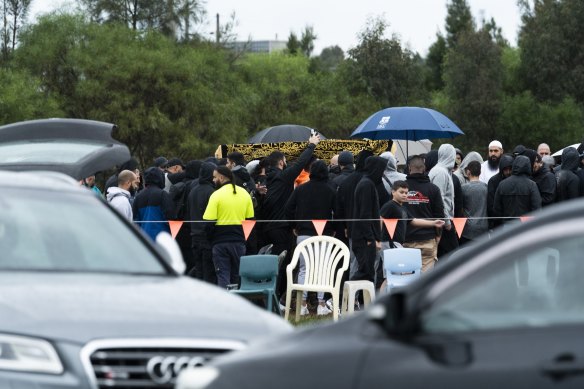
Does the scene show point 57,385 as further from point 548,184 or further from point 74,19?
point 74,19

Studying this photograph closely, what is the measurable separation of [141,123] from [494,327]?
159ft

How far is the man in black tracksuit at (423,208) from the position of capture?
15750mm

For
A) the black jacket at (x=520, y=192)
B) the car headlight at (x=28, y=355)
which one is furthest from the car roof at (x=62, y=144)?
the black jacket at (x=520, y=192)

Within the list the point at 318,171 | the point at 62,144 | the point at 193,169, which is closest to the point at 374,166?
the point at 318,171

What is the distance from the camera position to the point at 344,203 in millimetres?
16312

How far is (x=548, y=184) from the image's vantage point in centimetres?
1684

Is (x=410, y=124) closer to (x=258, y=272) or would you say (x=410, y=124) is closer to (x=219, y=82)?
(x=258, y=272)

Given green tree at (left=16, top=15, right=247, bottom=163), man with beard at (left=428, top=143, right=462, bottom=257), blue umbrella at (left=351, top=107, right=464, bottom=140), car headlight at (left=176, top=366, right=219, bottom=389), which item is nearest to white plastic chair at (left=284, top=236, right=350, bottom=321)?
man with beard at (left=428, top=143, right=462, bottom=257)

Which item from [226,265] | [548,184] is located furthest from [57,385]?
[548,184]

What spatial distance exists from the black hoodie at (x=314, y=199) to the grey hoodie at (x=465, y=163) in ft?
6.62

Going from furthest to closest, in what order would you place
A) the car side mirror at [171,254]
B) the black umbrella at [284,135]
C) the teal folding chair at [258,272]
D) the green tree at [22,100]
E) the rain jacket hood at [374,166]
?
1. the green tree at [22,100]
2. the black umbrella at [284,135]
3. the rain jacket hood at [374,166]
4. the teal folding chair at [258,272]
5. the car side mirror at [171,254]

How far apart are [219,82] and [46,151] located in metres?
47.1

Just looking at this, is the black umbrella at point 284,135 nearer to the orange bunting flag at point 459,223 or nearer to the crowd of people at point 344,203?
the crowd of people at point 344,203

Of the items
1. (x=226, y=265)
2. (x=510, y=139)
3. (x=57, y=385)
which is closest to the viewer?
(x=57, y=385)
